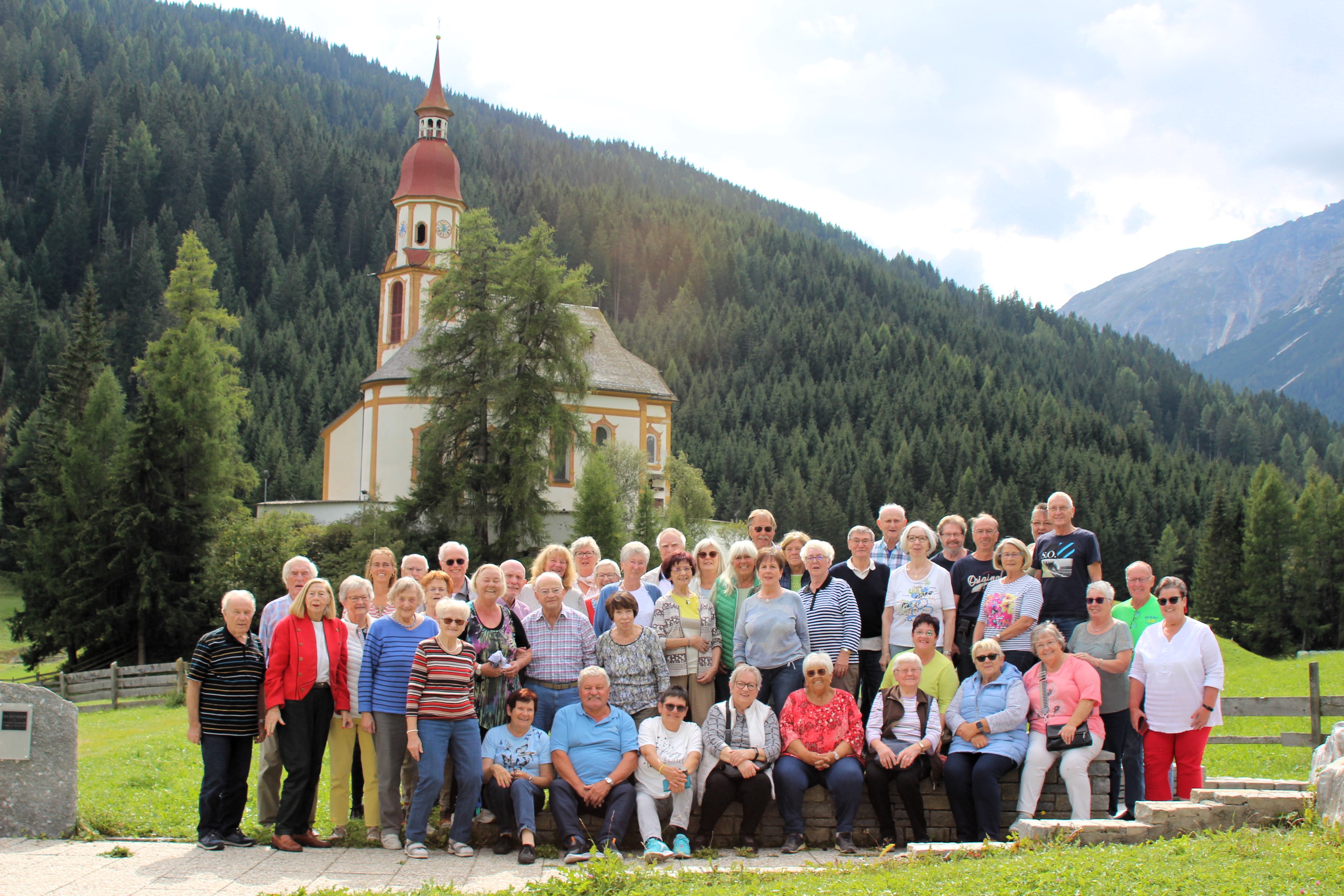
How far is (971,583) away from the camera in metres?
10.3

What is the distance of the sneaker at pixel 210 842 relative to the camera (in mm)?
8461

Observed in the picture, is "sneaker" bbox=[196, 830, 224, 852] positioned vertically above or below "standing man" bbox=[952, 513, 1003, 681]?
below

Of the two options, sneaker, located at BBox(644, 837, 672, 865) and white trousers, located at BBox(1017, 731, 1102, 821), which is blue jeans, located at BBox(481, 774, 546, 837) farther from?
white trousers, located at BBox(1017, 731, 1102, 821)

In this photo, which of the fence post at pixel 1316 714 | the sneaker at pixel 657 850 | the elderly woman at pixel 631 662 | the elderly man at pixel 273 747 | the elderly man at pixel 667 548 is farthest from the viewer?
the fence post at pixel 1316 714

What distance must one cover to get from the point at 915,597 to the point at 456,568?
154 inches

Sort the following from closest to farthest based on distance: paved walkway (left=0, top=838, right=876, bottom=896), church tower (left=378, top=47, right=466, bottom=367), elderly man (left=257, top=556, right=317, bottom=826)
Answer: paved walkway (left=0, top=838, right=876, bottom=896) → elderly man (left=257, top=556, right=317, bottom=826) → church tower (left=378, top=47, right=466, bottom=367)

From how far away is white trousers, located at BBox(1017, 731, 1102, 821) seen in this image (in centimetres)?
880

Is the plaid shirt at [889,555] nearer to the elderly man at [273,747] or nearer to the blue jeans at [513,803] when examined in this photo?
the blue jeans at [513,803]

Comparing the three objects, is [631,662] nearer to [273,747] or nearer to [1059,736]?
[273,747]

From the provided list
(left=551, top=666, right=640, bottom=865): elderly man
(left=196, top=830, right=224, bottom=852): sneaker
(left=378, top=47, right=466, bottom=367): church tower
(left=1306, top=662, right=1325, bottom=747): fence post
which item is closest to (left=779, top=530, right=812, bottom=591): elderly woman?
(left=551, top=666, right=640, bottom=865): elderly man

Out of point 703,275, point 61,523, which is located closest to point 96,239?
point 703,275

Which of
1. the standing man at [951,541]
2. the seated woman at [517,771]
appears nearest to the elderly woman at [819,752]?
the seated woman at [517,771]

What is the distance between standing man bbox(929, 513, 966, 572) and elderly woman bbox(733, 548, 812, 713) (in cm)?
174

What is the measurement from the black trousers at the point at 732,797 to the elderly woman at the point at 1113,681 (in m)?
2.85
